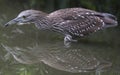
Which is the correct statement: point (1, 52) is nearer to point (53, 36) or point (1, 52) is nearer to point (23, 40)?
point (23, 40)

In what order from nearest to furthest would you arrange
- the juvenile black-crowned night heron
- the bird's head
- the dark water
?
the dark water
the bird's head
the juvenile black-crowned night heron

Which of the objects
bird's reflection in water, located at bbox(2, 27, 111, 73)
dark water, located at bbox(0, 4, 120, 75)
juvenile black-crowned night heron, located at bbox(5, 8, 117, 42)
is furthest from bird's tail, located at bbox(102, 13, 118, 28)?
bird's reflection in water, located at bbox(2, 27, 111, 73)

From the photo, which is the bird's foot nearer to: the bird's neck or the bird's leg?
the bird's leg

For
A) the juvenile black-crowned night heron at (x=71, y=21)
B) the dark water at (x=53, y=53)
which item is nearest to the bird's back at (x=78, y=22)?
the juvenile black-crowned night heron at (x=71, y=21)

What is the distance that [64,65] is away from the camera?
8.03 meters

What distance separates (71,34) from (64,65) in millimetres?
1261

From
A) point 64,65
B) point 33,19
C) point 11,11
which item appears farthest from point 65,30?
point 11,11

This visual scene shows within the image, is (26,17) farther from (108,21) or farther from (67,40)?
(108,21)

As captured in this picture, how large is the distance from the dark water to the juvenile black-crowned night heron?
27cm

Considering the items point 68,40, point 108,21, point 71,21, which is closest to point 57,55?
point 68,40

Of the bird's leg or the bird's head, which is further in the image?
the bird's leg

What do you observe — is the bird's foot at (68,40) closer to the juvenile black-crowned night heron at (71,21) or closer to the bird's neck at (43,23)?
the juvenile black-crowned night heron at (71,21)

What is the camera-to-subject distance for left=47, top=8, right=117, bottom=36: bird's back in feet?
29.9

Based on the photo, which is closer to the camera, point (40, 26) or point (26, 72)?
point (26, 72)
